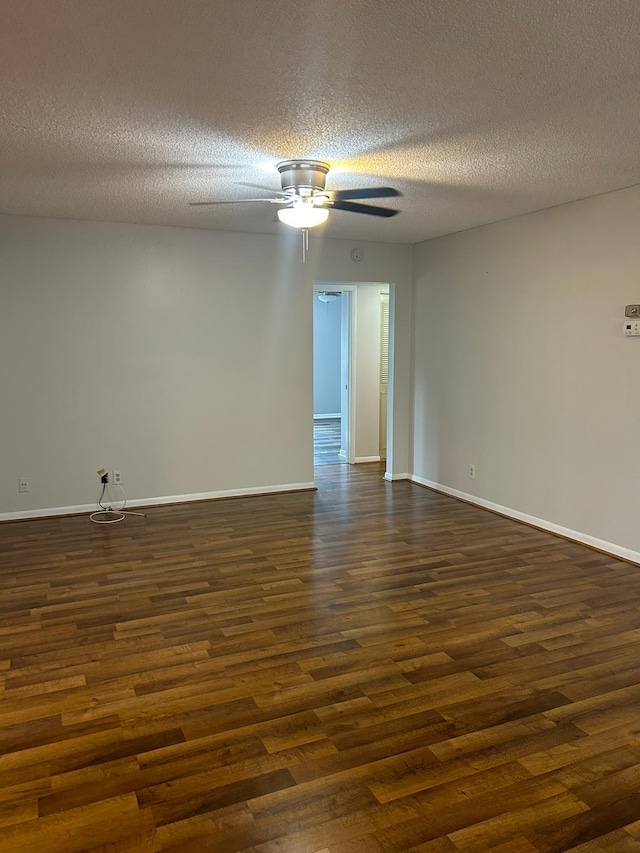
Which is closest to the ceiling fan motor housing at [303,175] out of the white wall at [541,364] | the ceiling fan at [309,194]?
the ceiling fan at [309,194]

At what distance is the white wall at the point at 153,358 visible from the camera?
5.10 metres

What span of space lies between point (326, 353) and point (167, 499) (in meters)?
6.37

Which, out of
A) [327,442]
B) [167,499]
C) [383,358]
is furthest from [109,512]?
[327,442]

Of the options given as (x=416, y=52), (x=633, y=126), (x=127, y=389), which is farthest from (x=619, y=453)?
(x=127, y=389)

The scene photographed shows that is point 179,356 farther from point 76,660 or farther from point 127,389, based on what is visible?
point 76,660

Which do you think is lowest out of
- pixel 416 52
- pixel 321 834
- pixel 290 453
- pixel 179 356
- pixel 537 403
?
pixel 321 834

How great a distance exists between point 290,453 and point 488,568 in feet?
8.60

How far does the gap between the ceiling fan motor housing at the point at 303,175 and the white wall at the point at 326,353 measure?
784cm

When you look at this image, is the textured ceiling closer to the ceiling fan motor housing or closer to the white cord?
the ceiling fan motor housing

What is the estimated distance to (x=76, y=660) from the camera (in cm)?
288

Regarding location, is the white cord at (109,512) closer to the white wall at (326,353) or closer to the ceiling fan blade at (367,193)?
the ceiling fan blade at (367,193)

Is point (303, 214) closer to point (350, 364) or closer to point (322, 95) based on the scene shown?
point (322, 95)

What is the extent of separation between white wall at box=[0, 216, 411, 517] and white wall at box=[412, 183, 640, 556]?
1110 millimetres

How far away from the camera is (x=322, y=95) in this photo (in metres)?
2.51
